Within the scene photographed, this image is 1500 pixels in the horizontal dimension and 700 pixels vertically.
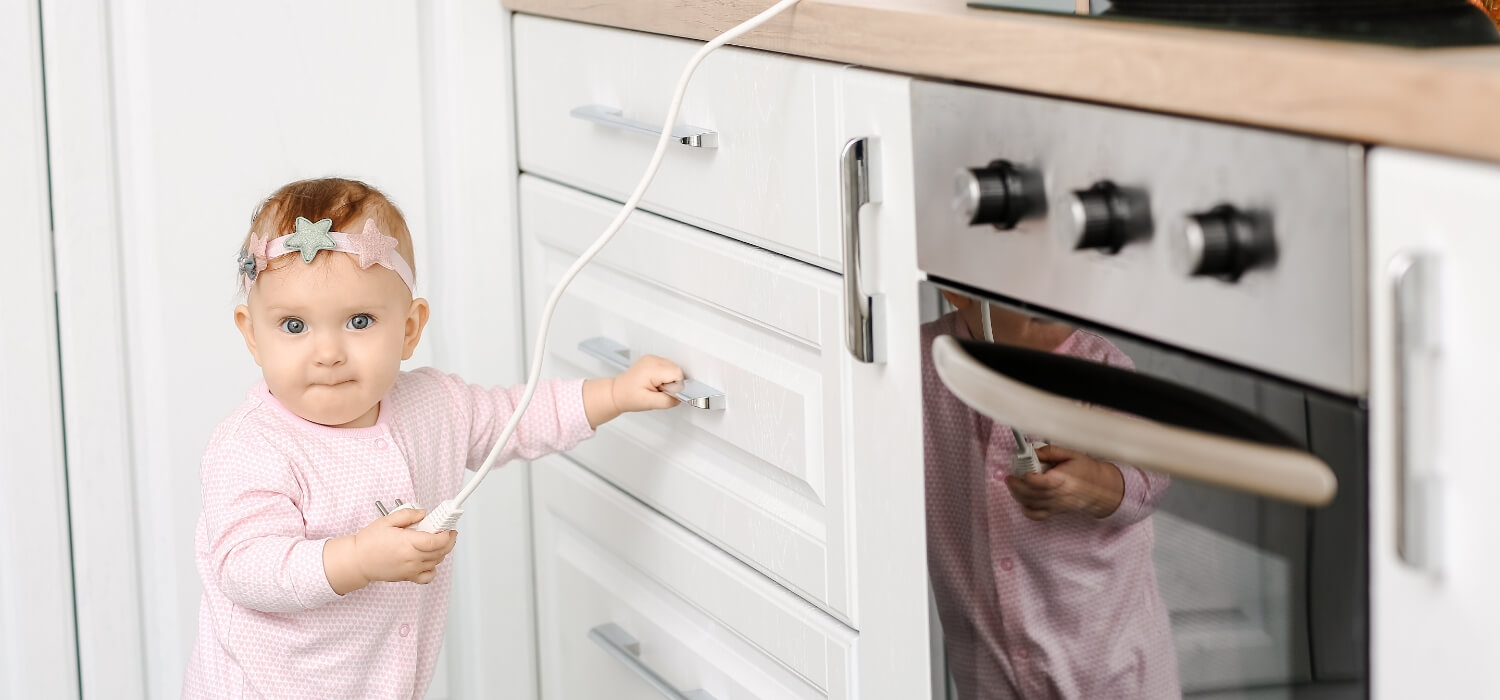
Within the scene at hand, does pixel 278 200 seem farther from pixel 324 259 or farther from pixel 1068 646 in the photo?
pixel 1068 646

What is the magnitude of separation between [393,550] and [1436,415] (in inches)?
29.8

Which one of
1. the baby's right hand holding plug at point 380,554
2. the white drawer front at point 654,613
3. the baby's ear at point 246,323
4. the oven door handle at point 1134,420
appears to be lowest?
the white drawer front at point 654,613

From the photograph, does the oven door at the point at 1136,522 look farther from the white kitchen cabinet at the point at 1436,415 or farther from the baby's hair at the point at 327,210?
the baby's hair at the point at 327,210

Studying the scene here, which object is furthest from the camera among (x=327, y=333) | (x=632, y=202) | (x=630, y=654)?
(x=630, y=654)

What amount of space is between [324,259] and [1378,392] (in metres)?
0.83

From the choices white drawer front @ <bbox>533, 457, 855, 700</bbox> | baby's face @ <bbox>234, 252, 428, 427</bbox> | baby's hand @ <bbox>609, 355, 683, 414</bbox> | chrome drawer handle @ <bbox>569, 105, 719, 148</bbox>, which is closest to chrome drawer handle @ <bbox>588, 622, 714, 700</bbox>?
white drawer front @ <bbox>533, 457, 855, 700</bbox>

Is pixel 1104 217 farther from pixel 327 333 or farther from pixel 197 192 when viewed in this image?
pixel 197 192

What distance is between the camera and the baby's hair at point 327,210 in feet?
3.96

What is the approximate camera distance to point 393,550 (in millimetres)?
1115

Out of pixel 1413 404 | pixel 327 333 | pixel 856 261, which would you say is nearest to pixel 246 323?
pixel 327 333

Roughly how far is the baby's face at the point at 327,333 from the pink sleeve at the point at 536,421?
122mm

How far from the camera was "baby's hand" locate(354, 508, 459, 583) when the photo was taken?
1.11m

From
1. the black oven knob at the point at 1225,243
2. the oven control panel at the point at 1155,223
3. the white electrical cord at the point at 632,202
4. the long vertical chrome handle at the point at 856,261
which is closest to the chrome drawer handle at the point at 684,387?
the white electrical cord at the point at 632,202

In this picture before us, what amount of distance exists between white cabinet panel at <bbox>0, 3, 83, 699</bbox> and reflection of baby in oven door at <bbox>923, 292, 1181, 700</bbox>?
3.04 feet
